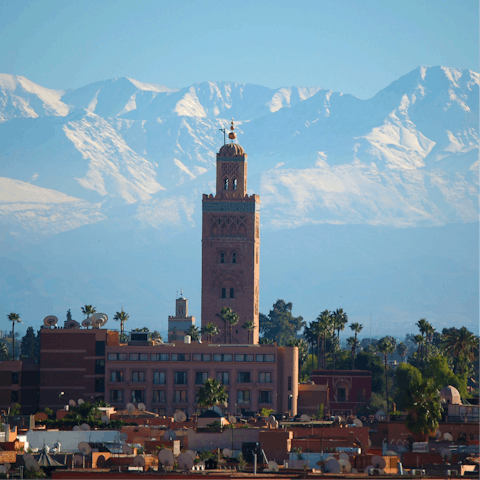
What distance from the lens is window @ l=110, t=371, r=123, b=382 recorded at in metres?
136

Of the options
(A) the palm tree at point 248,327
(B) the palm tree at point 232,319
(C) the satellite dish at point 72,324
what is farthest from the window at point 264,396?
(A) the palm tree at point 248,327

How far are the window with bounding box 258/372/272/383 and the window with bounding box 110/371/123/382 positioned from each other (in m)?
15.7

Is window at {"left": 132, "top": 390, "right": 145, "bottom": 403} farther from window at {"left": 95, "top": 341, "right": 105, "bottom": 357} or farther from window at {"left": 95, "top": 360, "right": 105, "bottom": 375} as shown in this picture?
window at {"left": 95, "top": 341, "right": 105, "bottom": 357}

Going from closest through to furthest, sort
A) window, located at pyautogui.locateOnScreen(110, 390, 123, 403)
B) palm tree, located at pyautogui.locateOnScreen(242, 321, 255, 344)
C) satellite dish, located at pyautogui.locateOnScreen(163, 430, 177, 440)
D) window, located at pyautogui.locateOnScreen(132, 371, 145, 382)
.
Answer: satellite dish, located at pyautogui.locateOnScreen(163, 430, 177, 440), window, located at pyautogui.locateOnScreen(110, 390, 123, 403), window, located at pyautogui.locateOnScreen(132, 371, 145, 382), palm tree, located at pyautogui.locateOnScreen(242, 321, 255, 344)

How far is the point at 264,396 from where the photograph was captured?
137000 millimetres

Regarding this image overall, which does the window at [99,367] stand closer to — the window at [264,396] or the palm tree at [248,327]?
the window at [264,396]

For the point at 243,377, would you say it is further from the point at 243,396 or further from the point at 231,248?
the point at 231,248

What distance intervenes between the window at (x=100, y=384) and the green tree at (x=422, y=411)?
182 ft

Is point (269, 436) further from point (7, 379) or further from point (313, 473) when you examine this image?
point (7, 379)

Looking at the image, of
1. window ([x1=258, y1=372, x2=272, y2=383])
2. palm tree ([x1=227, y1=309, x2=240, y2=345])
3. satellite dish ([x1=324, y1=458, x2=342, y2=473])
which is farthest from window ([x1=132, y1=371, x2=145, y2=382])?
satellite dish ([x1=324, y1=458, x2=342, y2=473])

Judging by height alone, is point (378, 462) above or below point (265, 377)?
below

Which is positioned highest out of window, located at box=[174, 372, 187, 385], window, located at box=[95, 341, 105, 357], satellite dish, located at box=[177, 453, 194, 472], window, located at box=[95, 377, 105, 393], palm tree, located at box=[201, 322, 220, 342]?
palm tree, located at box=[201, 322, 220, 342]

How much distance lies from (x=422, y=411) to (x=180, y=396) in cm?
5557

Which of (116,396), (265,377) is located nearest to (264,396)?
(265,377)
